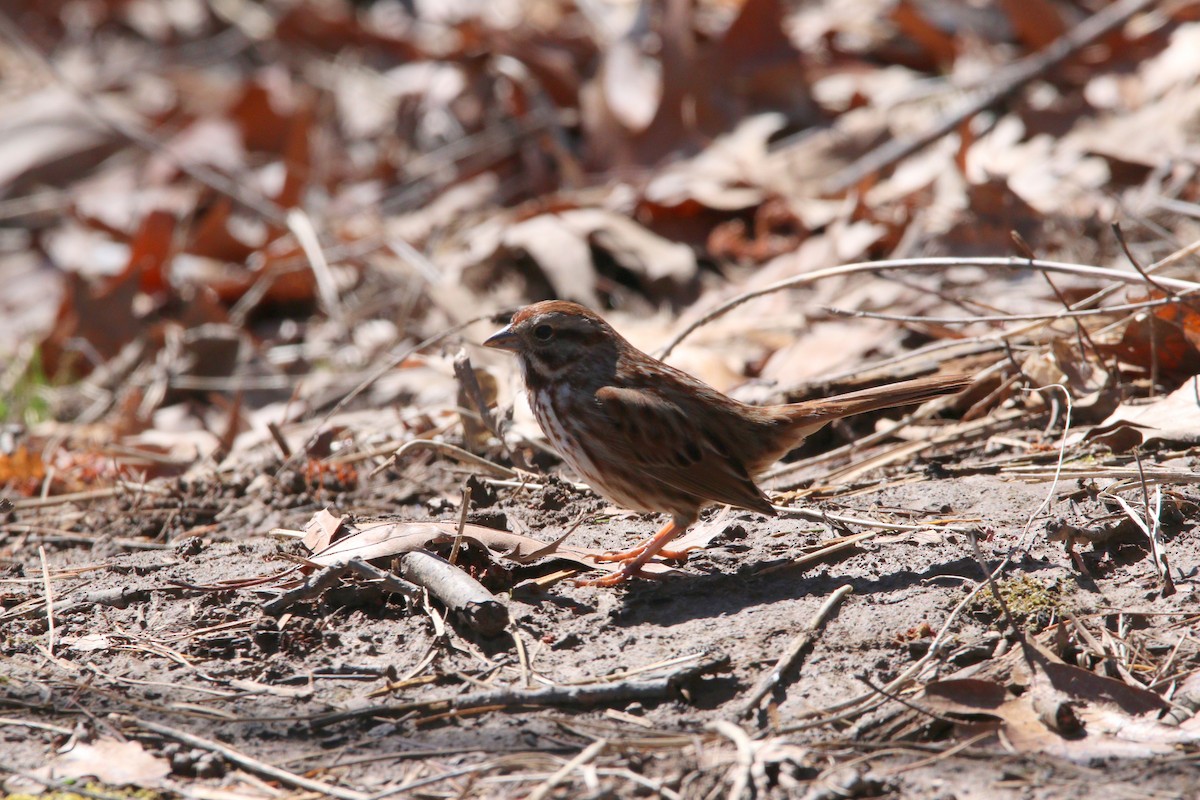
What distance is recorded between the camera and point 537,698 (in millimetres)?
3086

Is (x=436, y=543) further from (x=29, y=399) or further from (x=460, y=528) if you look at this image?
(x=29, y=399)

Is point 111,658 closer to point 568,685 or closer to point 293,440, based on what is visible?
point 568,685

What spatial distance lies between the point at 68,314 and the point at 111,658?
4.49 metres

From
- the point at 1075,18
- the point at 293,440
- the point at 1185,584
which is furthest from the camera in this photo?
the point at 1075,18

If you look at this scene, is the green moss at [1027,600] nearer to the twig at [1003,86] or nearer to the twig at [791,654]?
the twig at [791,654]

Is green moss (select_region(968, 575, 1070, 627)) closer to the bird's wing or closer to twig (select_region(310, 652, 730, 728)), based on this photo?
the bird's wing

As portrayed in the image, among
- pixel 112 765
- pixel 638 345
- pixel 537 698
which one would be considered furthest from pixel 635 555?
pixel 638 345

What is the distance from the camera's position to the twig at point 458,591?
11.1 ft

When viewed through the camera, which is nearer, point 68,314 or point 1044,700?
point 1044,700

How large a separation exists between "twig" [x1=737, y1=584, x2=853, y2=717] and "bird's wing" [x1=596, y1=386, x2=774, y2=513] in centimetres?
47

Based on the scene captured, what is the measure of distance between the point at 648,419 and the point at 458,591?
41.7 inches

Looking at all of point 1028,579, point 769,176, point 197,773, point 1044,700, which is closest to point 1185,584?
point 1028,579

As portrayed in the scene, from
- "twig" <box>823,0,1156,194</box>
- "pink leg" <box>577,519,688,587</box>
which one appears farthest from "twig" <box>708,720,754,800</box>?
"twig" <box>823,0,1156,194</box>

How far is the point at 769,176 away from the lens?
25.2ft
